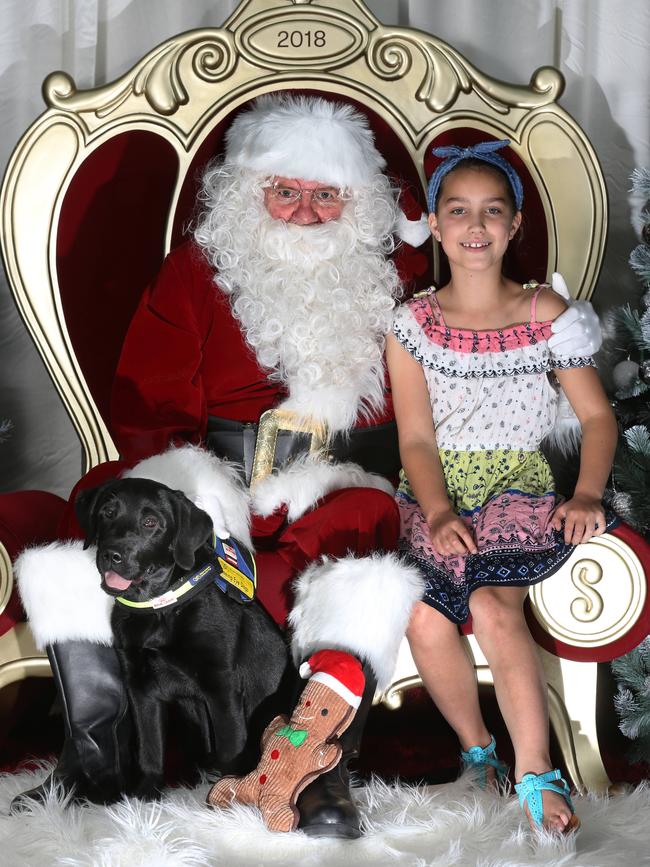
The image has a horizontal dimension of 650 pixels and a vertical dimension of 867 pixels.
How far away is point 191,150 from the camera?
3047mm

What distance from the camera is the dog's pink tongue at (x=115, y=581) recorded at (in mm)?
1946

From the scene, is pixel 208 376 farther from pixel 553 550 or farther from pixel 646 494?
pixel 646 494

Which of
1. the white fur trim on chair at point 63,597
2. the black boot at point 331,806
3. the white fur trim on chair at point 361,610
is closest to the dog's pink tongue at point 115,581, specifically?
the white fur trim on chair at point 63,597

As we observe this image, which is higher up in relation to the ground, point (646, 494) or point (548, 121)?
point (548, 121)

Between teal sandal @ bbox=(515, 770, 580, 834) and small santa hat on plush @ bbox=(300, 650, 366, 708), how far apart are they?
35 centimetres

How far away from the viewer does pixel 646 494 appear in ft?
8.71

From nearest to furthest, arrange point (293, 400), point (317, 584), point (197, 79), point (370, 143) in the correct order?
point (317, 584) → point (293, 400) → point (370, 143) → point (197, 79)

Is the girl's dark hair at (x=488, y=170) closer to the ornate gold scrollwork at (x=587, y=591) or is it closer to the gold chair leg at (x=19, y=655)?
the ornate gold scrollwork at (x=587, y=591)

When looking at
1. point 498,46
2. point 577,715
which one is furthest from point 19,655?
point 498,46

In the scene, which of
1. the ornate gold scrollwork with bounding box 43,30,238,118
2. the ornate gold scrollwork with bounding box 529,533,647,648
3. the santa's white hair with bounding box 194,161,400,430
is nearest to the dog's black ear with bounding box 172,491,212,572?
the santa's white hair with bounding box 194,161,400,430

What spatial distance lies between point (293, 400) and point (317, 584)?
61 cm

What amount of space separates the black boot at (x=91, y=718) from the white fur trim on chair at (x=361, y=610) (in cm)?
39

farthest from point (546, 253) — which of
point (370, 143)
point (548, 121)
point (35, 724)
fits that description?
point (35, 724)

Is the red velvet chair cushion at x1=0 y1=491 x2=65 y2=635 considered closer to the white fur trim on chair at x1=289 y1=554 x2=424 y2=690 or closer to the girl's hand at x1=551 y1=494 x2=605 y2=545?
the white fur trim on chair at x1=289 y1=554 x2=424 y2=690
